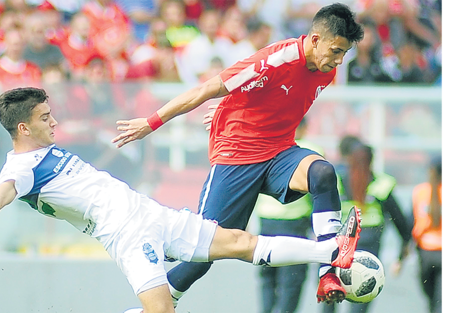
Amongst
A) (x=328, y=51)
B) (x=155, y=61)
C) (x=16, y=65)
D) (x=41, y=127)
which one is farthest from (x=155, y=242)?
(x=16, y=65)

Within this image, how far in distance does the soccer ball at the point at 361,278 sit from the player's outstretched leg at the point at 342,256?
0.11 m

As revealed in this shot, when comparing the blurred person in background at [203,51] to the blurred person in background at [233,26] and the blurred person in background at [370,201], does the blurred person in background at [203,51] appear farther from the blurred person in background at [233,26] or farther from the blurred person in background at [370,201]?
the blurred person in background at [370,201]

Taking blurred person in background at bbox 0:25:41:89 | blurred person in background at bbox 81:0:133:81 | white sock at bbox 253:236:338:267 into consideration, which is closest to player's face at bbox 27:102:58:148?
white sock at bbox 253:236:338:267

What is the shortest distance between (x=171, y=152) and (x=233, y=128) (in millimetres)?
1642

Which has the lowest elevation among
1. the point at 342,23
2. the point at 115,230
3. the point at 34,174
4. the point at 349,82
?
the point at 349,82

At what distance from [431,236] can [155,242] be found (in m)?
2.82

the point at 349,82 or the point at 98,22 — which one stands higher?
the point at 98,22

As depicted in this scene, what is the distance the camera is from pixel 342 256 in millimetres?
4402

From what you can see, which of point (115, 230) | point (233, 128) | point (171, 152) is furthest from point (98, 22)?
point (115, 230)

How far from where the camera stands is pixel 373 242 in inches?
237

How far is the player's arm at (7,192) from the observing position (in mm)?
3925

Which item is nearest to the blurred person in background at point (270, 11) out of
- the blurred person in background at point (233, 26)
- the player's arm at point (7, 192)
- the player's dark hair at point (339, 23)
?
the blurred person in background at point (233, 26)

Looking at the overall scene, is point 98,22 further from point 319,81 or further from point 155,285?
point 155,285

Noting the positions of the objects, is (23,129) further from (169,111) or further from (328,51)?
(328,51)
